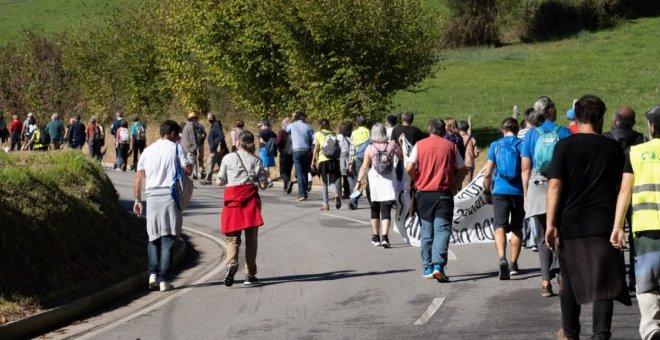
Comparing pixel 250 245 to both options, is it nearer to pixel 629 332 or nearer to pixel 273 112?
pixel 629 332

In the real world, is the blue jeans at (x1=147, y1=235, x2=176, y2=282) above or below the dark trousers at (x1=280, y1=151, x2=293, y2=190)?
below

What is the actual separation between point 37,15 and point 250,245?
75986mm

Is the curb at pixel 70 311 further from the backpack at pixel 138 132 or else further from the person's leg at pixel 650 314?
the backpack at pixel 138 132

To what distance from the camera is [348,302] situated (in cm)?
1186

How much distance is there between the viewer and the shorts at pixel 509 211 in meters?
12.9

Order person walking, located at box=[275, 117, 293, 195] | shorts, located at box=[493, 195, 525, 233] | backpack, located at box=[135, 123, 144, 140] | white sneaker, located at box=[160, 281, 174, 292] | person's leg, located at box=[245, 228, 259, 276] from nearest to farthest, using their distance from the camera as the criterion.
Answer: shorts, located at box=[493, 195, 525, 233], white sneaker, located at box=[160, 281, 174, 292], person's leg, located at box=[245, 228, 259, 276], person walking, located at box=[275, 117, 293, 195], backpack, located at box=[135, 123, 144, 140]

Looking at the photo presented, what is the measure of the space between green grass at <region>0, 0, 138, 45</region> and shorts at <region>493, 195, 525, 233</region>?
68.0 meters

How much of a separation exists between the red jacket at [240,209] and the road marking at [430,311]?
260 centimetres

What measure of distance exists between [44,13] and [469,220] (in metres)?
75.3

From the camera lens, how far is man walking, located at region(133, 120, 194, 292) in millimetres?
13102

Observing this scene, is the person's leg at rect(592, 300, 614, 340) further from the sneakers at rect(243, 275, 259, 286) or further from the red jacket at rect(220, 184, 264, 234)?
the sneakers at rect(243, 275, 259, 286)

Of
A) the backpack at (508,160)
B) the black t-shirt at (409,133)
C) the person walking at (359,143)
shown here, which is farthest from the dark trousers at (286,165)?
the backpack at (508,160)

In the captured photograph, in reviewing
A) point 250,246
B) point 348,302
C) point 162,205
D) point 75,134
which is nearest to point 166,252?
point 162,205

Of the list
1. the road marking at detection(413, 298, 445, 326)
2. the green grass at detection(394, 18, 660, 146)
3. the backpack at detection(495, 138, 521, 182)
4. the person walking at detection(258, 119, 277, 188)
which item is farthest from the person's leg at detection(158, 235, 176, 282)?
the green grass at detection(394, 18, 660, 146)
